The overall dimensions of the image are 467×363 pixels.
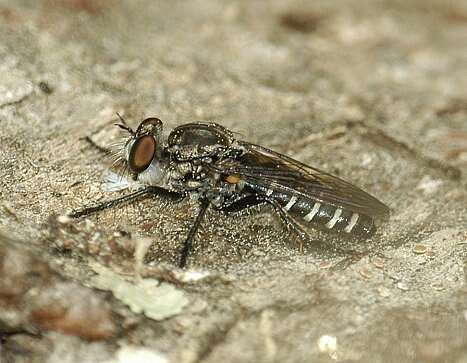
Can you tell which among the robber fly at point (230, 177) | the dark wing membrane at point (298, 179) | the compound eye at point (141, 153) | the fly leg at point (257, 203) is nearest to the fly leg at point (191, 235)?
the robber fly at point (230, 177)

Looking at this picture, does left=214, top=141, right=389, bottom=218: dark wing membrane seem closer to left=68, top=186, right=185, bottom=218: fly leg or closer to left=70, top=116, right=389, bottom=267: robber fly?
left=70, top=116, right=389, bottom=267: robber fly

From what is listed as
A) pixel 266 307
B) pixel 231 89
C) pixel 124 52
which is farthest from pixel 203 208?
pixel 124 52

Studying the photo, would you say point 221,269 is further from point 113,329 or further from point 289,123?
point 289,123

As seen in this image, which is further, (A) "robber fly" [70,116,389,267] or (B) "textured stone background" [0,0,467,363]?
(A) "robber fly" [70,116,389,267]

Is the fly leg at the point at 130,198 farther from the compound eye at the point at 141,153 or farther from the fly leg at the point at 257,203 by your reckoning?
the fly leg at the point at 257,203

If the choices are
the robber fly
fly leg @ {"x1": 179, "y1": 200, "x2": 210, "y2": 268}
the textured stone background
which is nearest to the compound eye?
the robber fly
